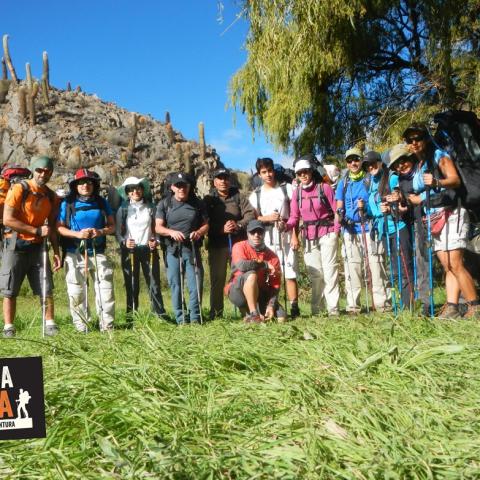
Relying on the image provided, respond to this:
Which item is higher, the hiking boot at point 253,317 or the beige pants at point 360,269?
the beige pants at point 360,269

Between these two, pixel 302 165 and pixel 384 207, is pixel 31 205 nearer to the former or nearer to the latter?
pixel 302 165

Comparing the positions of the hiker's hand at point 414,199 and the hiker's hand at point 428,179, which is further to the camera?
the hiker's hand at point 414,199

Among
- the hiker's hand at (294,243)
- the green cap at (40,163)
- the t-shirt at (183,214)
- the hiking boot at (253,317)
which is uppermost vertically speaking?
the green cap at (40,163)

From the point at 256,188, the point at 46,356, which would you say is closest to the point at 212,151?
the point at 256,188

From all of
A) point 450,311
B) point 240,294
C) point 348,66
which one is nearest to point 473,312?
point 450,311

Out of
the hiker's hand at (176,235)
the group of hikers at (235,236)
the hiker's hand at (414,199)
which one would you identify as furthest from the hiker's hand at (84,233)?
A: the hiker's hand at (414,199)

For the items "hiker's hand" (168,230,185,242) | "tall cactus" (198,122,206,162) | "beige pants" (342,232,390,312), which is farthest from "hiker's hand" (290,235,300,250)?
"tall cactus" (198,122,206,162)

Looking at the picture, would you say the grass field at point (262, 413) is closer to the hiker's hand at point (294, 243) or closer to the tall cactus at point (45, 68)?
the hiker's hand at point (294, 243)

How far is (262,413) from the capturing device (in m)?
Result: 2.44

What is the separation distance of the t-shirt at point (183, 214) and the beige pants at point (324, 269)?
4.31ft

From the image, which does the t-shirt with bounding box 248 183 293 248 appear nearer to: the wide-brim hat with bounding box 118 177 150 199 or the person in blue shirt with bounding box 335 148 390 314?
the person in blue shirt with bounding box 335 148 390 314

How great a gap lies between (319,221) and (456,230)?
1.88 meters

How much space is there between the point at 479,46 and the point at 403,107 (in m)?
1.55

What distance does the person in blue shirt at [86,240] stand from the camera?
685cm
